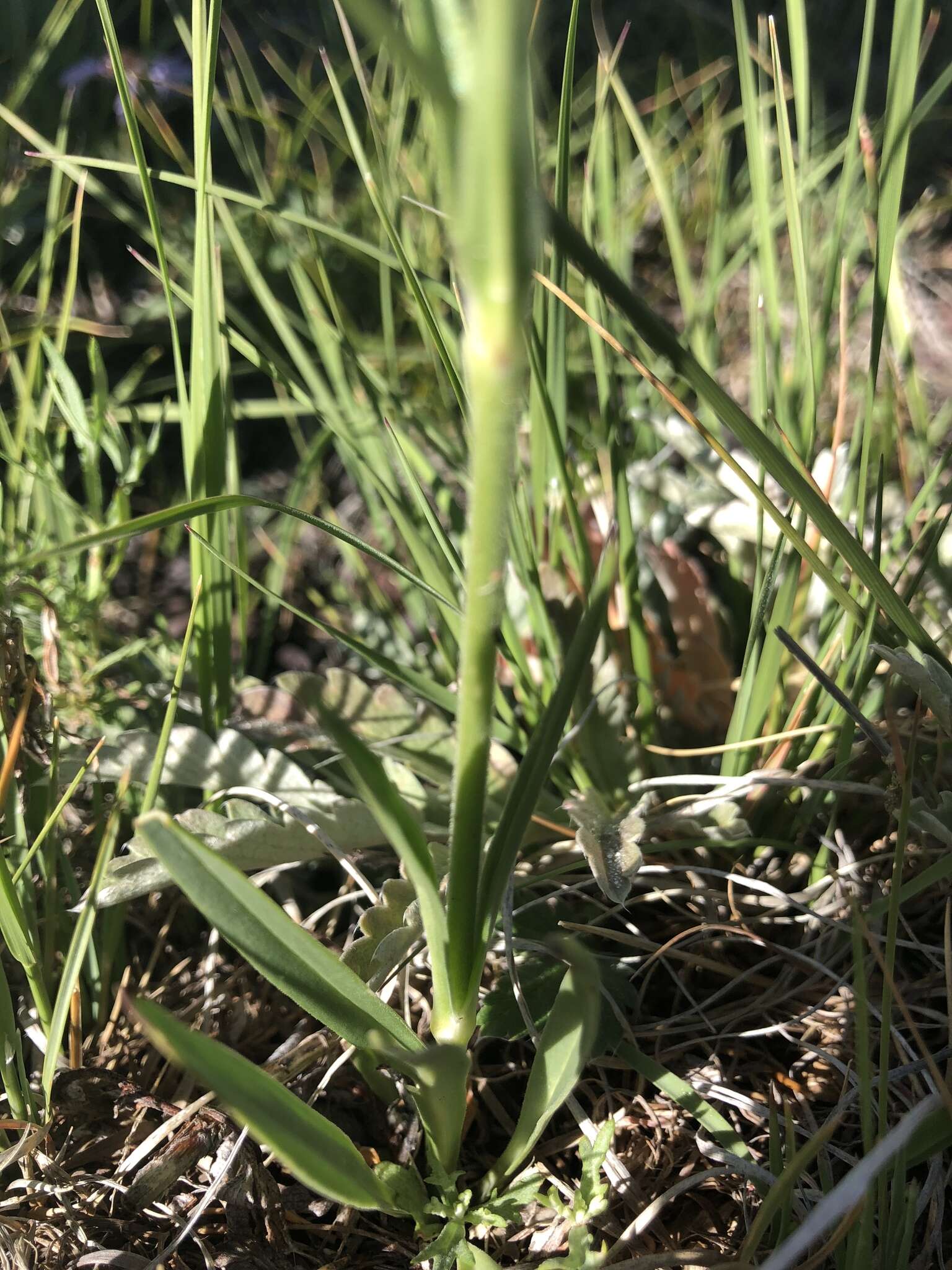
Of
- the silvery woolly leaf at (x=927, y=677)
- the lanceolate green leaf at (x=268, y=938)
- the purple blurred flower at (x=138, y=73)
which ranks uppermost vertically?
the purple blurred flower at (x=138, y=73)

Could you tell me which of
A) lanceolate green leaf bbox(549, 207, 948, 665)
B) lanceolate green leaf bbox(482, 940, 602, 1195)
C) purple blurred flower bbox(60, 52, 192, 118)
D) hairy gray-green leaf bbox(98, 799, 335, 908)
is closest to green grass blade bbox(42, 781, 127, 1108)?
hairy gray-green leaf bbox(98, 799, 335, 908)

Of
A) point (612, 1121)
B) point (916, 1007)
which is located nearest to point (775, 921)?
point (916, 1007)

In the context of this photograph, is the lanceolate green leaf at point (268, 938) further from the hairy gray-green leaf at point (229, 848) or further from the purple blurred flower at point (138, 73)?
the purple blurred flower at point (138, 73)

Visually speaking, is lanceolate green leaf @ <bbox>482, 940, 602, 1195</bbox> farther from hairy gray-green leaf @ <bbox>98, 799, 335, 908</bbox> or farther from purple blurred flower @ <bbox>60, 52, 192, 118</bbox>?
purple blurred flower @ <bbox>60, 52, 192, 118</bbox>

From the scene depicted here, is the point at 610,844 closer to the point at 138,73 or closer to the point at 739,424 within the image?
the point at 739,424

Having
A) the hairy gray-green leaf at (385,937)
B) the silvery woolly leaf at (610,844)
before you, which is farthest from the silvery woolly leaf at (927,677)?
the hairy gray-green leaf at (385,937)

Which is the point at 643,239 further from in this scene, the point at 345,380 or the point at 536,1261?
the point at 536,1261
